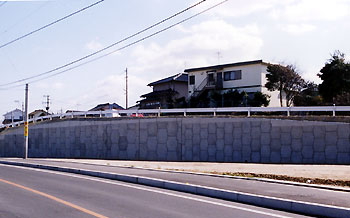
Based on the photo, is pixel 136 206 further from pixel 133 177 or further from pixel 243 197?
pixel 133 177

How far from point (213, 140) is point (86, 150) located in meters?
12.8

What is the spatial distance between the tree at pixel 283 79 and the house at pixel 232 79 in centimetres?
90

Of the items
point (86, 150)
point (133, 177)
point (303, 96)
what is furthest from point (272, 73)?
point (133, 177)

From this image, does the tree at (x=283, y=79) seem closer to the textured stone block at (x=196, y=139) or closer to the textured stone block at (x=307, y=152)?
the textured stone block at (x=196, y=139)

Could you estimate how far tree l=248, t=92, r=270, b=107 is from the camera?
3609 cm

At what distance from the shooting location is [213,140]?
2497 cm

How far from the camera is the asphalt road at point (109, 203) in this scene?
844 cm

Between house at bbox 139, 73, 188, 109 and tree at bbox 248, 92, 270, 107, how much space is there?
41.9 feet

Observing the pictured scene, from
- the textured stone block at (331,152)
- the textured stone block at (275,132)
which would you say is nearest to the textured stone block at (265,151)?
the textured stone block at (275,132)

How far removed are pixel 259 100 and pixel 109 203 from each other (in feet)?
92.4

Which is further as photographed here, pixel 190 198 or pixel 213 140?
pixel 213 140

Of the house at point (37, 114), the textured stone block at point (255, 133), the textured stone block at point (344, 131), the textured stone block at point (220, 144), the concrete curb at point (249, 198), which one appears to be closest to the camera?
the concrete curb at point (249, 198)

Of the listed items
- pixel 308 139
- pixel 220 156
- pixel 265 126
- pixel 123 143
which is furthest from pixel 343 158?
pixel 123 143

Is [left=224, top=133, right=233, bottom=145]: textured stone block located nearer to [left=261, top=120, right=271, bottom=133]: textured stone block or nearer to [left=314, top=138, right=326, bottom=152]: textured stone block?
[left=261, top=120, right=271, bottom=133]: textured stone block
